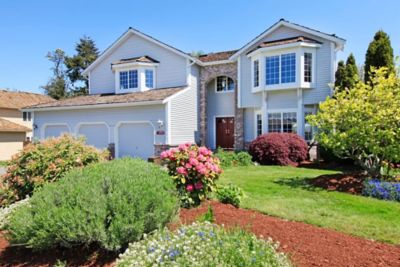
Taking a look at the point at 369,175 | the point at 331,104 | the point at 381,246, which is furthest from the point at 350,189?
the point at 381,246

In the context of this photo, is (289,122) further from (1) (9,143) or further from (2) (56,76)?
(2) (56,76)

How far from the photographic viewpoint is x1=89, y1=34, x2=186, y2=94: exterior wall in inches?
824

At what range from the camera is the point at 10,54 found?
92.5ft

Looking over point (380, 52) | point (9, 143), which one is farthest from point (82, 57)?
point (380, 52)

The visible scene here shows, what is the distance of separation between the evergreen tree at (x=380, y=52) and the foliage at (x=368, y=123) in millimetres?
6056

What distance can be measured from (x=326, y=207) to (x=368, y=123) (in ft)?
10.7

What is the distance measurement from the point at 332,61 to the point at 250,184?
10.6m

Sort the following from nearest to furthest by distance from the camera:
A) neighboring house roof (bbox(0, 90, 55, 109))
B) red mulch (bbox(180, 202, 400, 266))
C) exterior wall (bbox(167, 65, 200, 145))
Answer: red mulch (bbox(180, 202, 400, 266))
exterior wall (bbox(167, 65, 200, 145))
neighboring house roof (bbox(0, 90, 55, 109))

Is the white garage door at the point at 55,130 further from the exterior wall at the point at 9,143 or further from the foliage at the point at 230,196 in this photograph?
the foliage at the point at 230,196

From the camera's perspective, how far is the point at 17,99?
3406cm

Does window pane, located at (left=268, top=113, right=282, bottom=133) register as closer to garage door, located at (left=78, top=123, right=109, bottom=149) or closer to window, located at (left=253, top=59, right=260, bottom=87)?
window, located at (left=253, top=59, right=260, bottom=87)

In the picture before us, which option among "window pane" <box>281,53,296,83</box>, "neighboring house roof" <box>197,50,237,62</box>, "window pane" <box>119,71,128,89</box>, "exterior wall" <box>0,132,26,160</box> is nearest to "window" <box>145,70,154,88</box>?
"window pane" <box>119,71,128,89</box>

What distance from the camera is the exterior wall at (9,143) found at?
1031 inches

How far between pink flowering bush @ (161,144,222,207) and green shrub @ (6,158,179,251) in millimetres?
1158
